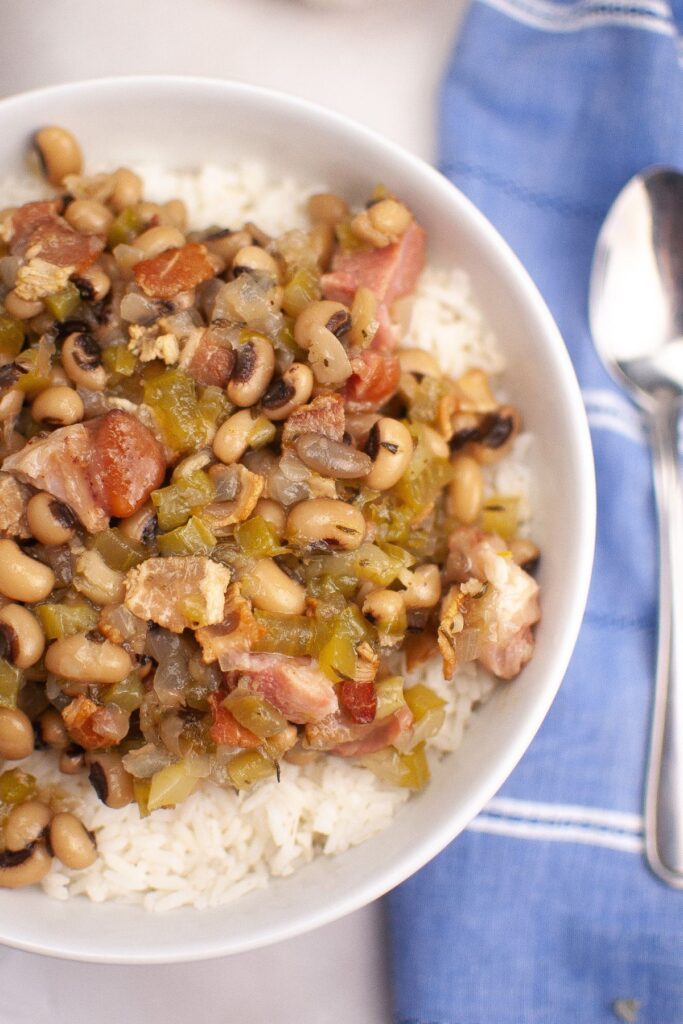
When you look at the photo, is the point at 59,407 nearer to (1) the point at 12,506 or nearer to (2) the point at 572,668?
(1) the point at 12,506

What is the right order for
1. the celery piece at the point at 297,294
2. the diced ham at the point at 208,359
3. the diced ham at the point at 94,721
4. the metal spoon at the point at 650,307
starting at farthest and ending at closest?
the metal spoon at the point at 650,307 < the celery piece at the point at 297,294 < the diced ham at the point at 208,359 < the diced ham at the point at 94,721

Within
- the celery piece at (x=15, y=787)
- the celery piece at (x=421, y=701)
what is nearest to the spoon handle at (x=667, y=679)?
the celery piece at (x=421, y=701)

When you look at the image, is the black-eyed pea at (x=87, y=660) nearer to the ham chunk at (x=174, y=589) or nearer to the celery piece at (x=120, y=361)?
the ham chunk at (x=174, y=589)

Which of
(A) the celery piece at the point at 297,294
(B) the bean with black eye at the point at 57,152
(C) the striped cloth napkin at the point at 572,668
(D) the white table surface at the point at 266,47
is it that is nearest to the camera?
(A) the celery piece at the point at 297,294

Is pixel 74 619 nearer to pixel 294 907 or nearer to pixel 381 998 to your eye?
pixel 294 907

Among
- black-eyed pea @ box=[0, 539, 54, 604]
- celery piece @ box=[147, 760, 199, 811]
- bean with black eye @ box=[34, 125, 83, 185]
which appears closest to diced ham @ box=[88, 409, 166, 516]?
black-eyed pea @ box=[0, 539, 54, 604]

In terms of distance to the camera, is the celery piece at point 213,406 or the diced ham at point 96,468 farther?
the celery piece at point 213,406

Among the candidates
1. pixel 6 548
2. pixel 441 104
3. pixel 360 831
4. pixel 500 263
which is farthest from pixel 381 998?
pixel 441 104
